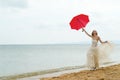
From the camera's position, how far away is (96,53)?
14.3m

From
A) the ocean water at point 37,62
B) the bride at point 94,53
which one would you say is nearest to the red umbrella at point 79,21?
the bride at point 94,53

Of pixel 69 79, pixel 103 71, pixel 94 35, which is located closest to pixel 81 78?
pixel 69 79

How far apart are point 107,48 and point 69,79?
2.76 m

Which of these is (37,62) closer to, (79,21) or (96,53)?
(96,53)

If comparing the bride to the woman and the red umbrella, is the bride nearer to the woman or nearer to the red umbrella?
the woman

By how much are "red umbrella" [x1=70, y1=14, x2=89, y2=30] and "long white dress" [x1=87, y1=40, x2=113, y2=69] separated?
0.93m

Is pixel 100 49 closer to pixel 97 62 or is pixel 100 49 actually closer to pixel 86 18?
pixel 97 62

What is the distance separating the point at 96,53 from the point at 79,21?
66.0 inches

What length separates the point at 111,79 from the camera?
Answer: 11805 millimetres

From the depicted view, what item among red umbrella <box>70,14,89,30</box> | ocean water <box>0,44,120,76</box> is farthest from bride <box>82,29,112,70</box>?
ocean water <box>0,44,120,76</box>

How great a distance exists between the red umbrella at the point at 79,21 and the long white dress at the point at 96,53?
3.06 feet

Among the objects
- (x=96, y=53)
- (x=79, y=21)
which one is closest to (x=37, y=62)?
(x=96, y=53)

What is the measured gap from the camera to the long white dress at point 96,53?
14.2 meters

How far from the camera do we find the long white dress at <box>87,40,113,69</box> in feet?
46.6
